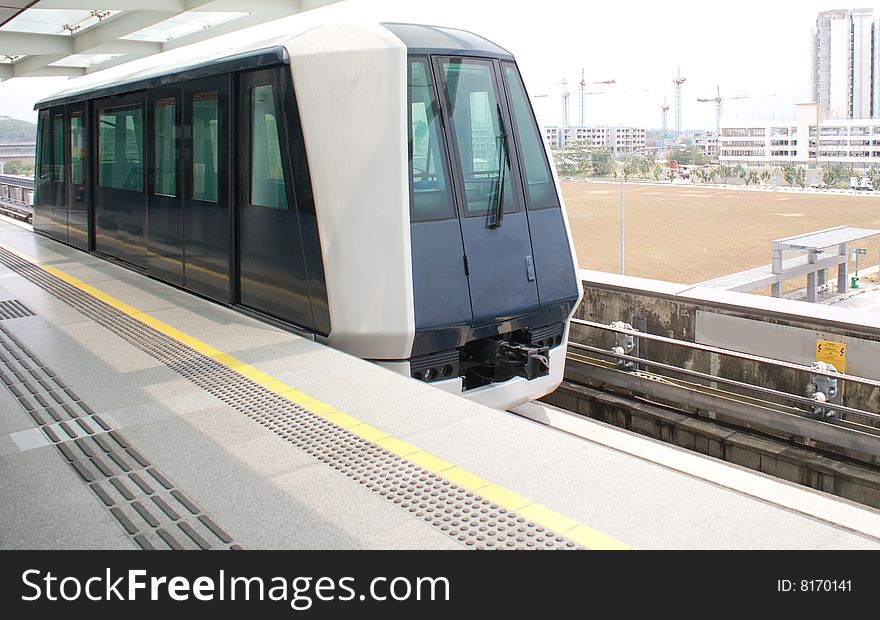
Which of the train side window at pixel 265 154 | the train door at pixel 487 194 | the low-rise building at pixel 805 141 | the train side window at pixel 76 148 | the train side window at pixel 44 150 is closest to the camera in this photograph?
the train door at pixel 487 194

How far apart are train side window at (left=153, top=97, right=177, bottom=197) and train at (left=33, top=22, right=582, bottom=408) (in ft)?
1.60

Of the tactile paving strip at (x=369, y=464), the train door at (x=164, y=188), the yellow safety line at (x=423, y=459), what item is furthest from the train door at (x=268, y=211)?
the train door at (x=164, y=188)

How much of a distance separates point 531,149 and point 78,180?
283 inches

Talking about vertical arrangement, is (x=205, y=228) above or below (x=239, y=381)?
above

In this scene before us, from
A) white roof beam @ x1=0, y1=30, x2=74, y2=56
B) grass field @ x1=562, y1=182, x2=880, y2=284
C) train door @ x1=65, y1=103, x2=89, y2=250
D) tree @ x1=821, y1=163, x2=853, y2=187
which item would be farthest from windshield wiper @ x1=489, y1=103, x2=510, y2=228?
white roof beam @ x1=0, y1=30, x2=74, y2=56

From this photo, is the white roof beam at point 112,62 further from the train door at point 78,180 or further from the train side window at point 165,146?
the train side window at point 165,146

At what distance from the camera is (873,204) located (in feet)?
42.8

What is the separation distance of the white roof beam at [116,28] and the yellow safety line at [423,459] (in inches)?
359

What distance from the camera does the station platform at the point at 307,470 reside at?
3.22 meters
